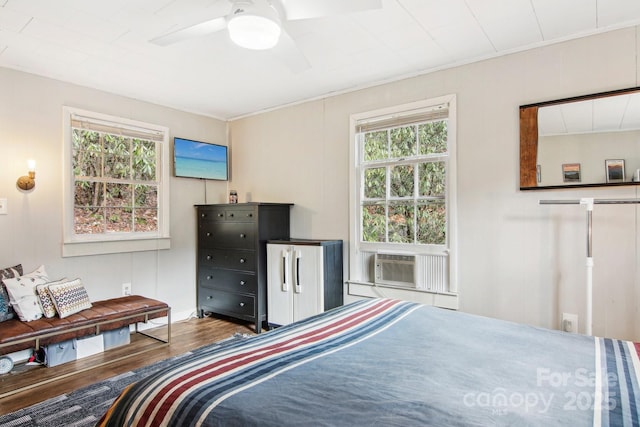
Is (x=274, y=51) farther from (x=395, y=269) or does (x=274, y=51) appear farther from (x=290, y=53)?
(x=395, y=269)

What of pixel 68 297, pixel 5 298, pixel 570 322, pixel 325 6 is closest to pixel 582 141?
pixel 570 322

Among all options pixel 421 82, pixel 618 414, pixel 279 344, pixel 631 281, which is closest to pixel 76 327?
pixel 279 344

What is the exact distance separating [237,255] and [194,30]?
2.43m

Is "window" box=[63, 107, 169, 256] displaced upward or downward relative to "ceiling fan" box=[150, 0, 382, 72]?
downward

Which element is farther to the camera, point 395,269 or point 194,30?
point 395,269

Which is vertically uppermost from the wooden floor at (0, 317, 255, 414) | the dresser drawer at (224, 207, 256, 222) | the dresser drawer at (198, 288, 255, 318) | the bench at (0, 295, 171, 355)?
the dresser drawer at (224, 207, 256, 222)

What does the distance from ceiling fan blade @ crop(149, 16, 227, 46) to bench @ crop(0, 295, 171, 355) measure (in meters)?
2.18

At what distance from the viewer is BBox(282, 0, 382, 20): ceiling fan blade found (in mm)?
1734

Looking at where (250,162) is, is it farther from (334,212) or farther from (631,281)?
(631,281)

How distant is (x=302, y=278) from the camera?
3.56m

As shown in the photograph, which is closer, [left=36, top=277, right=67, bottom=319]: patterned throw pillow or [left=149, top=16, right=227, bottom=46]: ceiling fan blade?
[left=149, top=16, right=227, bottom=46]: ceiling fan blade

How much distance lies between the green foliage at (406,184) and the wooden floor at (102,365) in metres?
1.78

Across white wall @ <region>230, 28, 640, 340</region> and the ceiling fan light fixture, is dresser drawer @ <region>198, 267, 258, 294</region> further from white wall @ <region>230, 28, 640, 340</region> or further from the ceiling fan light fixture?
the ceiling fan light fixture

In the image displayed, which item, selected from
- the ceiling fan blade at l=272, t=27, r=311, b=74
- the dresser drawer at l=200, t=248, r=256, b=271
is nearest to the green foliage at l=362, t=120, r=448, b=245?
the dresser drawer at l=200, t=248, r=256, b=271
